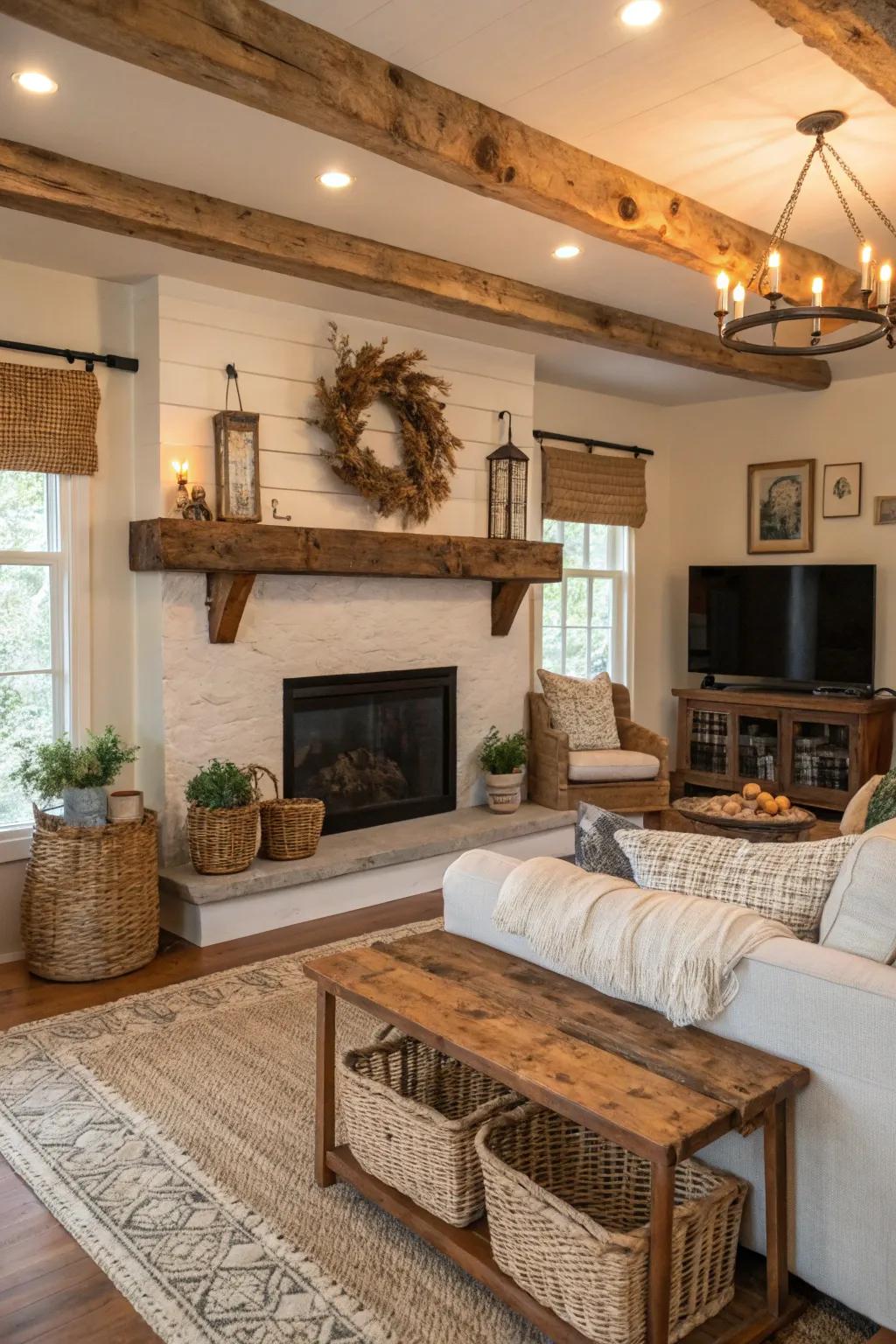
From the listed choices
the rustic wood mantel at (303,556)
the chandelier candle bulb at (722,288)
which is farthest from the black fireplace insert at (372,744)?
the chandelier candle bulb at (722,288)

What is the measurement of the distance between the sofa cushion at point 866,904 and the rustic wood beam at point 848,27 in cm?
165

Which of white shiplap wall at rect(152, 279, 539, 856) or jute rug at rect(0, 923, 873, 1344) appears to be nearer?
jute rug at rect(0, 923, 873, 1344)

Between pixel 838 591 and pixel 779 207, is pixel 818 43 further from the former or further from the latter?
pixel 838 591

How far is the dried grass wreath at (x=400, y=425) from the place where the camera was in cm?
452

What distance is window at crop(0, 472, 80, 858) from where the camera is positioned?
397cm

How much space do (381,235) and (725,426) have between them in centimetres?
346

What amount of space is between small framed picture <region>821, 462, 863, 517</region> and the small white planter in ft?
8.47

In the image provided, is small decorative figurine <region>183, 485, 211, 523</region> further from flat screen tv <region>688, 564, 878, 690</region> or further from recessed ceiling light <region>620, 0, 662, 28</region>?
flat screen tv <region>688, 564, 878, 690</region>

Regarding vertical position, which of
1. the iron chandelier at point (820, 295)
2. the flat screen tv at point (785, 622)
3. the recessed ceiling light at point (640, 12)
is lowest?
the flat screen tv at point (785, 622)

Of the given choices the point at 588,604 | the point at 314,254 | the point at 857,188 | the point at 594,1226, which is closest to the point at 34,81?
the point at 314,254

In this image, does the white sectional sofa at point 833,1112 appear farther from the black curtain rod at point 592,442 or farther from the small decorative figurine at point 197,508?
the black curtain rod at point 592,442

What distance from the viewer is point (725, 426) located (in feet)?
21.6

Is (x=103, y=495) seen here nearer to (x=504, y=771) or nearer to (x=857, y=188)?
(x=504, y=771)

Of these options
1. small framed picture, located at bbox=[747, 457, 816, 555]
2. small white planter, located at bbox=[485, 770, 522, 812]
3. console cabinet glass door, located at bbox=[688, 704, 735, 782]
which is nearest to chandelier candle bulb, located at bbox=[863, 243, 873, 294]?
small white planter, located at bbox=[485, 770, 522, 812]
